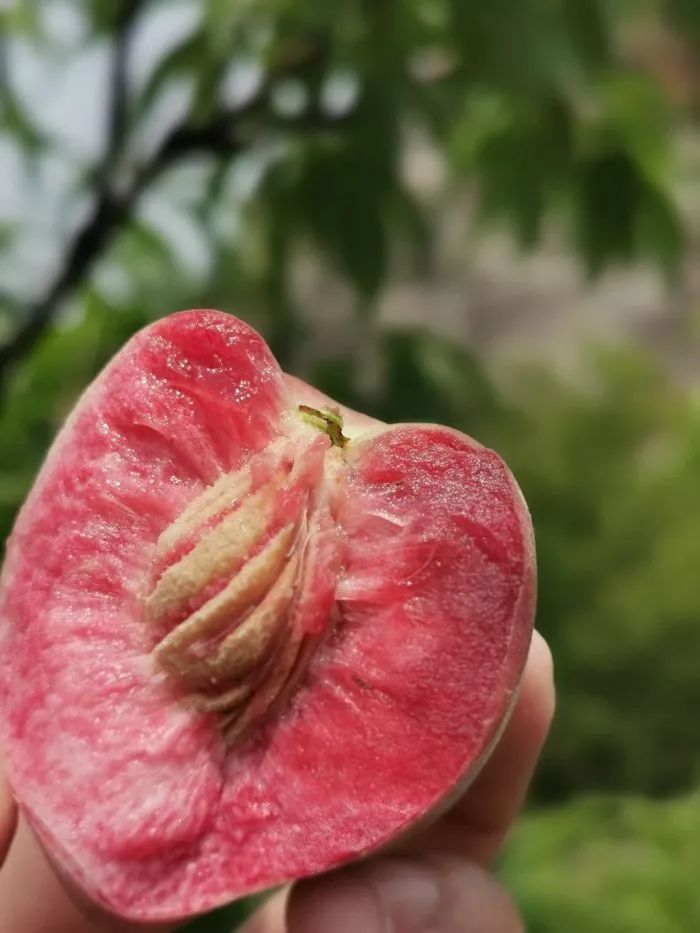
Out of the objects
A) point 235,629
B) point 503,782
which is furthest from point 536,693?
point 235,629

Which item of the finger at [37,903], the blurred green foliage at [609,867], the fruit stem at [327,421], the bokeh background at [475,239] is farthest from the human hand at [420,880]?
the blurred green foliage at [609,867]

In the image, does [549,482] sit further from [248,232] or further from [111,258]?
[111,258]

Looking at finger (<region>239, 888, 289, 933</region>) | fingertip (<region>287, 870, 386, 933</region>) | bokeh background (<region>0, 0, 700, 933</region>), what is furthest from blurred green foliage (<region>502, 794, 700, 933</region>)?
fingertip (<region>287, 870, 386, 933</region>)

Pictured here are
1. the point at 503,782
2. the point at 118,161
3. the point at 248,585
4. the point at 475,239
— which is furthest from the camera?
the point at 475,239

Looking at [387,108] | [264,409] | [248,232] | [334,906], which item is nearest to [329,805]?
[334,906]

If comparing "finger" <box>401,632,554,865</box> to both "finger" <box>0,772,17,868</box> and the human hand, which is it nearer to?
the human hand

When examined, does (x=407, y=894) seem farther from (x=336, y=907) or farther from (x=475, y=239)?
(x=475, y=239)
